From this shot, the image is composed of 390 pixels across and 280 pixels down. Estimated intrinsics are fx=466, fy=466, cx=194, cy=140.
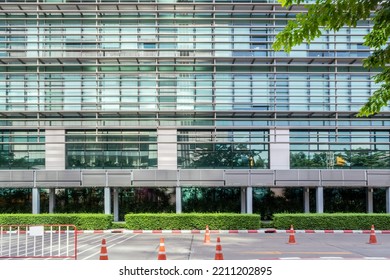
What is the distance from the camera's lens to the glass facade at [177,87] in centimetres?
3209

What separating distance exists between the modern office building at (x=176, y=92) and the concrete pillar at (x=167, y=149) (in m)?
0.08

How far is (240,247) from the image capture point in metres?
19.5

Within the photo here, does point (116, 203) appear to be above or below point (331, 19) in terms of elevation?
below

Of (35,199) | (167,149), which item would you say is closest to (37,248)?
(35,199)

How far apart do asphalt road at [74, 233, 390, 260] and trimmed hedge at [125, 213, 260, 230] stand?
161cm

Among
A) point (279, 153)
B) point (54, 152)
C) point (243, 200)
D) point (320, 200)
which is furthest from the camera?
point (243, 200)

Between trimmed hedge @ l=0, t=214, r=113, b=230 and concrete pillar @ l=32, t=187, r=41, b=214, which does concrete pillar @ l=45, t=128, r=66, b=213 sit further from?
trimmed hedge @ l=0, t=214, r=113, b=230

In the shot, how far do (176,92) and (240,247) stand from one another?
15.4m

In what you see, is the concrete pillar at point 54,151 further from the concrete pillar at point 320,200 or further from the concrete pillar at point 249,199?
the concrete pillar at point 320,200

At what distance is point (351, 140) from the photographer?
32312mm

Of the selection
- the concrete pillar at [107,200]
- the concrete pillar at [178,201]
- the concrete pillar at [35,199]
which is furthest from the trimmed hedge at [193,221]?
the concrete pillar at [35,199]

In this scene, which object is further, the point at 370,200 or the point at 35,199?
the point at 370,200

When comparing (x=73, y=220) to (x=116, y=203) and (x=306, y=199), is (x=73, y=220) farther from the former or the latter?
(x=306, y=199)

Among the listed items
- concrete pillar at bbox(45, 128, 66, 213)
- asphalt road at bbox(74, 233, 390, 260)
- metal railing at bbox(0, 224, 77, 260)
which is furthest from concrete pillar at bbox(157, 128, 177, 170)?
metal railing at bbox(0, 224, 77, 260)
